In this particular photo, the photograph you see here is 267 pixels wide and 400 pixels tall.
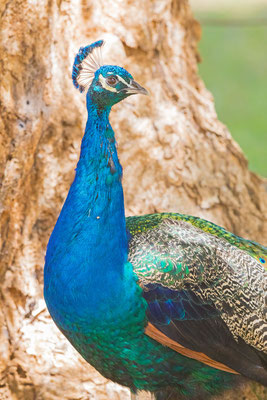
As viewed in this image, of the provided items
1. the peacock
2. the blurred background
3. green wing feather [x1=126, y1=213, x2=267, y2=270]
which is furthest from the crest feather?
the blurred background

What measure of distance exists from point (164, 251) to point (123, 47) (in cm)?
174

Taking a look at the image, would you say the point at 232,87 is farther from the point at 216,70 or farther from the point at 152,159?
the point at 152,159

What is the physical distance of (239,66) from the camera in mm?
11078

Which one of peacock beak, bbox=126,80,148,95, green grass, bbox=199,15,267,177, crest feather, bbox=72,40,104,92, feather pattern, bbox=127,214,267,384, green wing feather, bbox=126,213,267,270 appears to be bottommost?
feather pattern, bbox=127,214,267,384

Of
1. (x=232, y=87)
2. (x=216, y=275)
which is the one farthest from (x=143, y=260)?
(x=232, y=87)

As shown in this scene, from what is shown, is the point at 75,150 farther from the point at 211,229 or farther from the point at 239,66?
the point at 239,66

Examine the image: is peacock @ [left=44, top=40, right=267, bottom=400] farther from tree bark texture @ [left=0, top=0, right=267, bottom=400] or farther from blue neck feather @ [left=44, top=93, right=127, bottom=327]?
tree bark texture @ [left=0, top=0, right=267, bottom=400]

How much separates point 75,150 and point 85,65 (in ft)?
3.29

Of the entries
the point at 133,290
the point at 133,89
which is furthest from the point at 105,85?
the point at 133,290

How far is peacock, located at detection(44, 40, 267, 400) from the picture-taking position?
9.75 feet

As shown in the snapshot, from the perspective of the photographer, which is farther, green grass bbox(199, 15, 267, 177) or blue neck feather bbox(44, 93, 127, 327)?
green grass bbox(199, 15, 267, 177)

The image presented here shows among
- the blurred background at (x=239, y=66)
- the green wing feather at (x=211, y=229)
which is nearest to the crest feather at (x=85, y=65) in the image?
the green wing feather at (x=211, y=229)

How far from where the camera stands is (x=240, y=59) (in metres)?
11.3

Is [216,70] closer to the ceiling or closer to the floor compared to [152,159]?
closer to the ceiling
